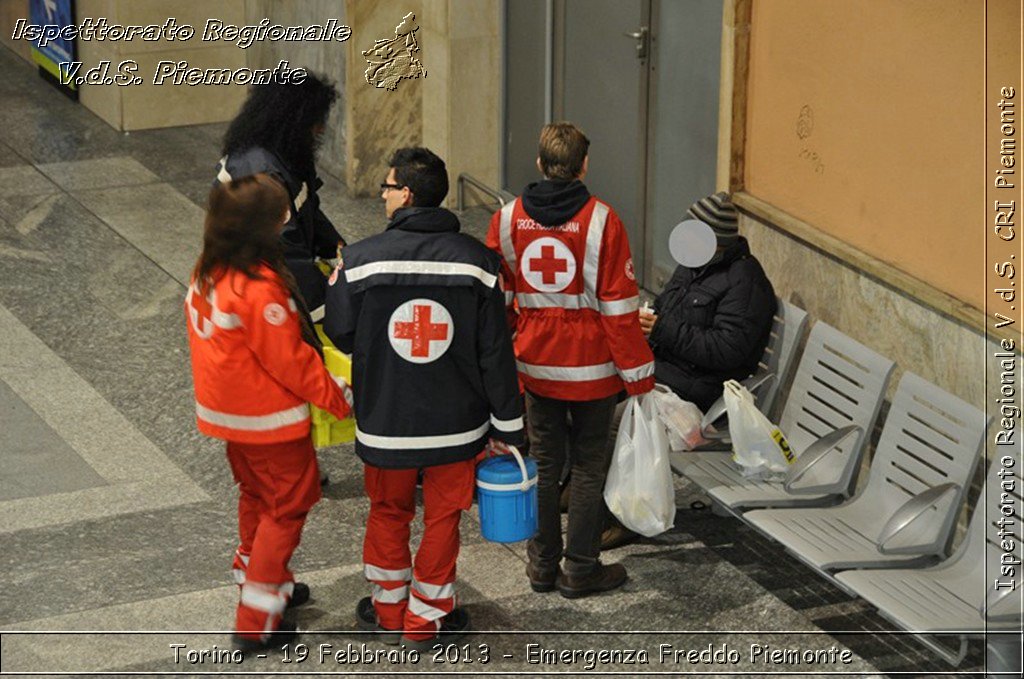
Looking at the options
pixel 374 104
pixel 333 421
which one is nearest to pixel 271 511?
pixel 333 421

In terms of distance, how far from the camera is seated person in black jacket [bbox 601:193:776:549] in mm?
7191

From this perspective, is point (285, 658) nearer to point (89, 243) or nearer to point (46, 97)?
point (89, 243)

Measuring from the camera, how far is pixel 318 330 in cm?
711

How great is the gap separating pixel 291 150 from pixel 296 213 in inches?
11.0

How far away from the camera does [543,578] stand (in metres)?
6.84

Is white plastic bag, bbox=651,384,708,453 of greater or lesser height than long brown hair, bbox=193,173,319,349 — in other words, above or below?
below

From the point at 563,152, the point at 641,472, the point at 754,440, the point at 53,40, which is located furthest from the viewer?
the point at 53,40

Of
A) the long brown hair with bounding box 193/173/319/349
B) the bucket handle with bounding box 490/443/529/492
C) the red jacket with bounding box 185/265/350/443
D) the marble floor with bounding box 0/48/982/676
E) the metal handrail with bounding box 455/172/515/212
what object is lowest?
the marble floor with bounding box 0/48/982/676

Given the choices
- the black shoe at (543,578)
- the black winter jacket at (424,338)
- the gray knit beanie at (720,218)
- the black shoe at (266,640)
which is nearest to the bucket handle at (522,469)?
the black winter jacket at (424,338)

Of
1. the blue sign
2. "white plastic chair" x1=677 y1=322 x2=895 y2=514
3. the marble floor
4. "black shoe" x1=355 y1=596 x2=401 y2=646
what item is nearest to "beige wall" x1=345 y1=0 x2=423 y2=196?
the marble floor

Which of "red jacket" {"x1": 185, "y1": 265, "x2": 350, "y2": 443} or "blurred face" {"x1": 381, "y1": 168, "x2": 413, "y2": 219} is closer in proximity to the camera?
"red jacket" {"x1": 185, "y1": 265, "x2": 350, "y2": 443}

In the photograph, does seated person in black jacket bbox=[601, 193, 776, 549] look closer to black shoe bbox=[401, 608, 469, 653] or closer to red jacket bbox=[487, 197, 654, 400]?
red jacket bbox=[487, 197, 654, 400]

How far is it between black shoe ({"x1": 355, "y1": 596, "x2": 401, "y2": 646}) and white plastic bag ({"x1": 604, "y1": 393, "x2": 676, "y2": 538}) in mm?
1010

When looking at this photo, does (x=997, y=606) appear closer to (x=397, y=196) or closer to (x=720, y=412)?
(x=720, y=412)
